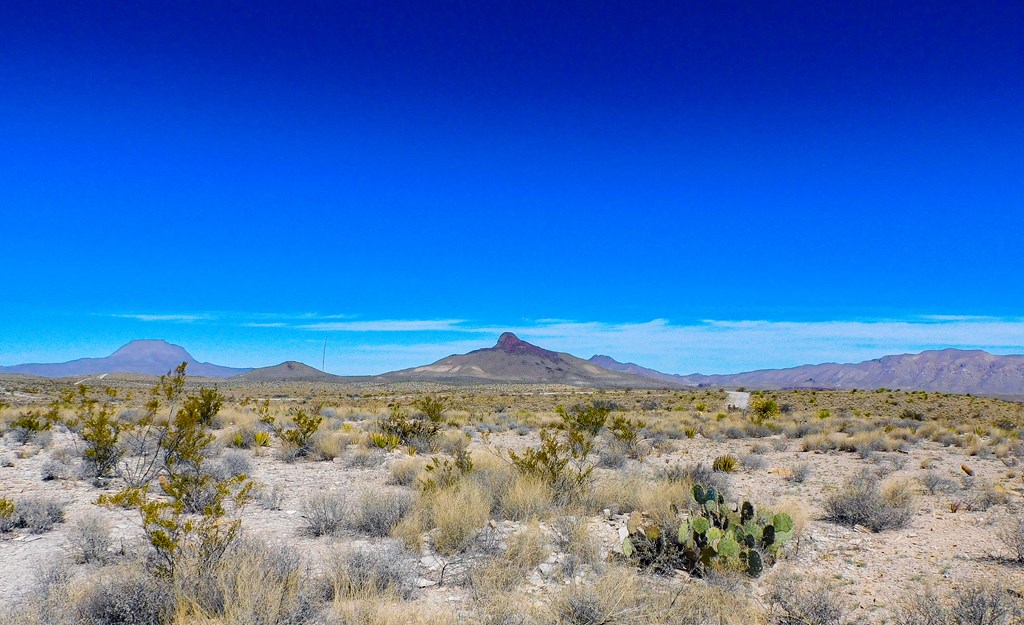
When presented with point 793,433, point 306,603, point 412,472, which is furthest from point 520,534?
point 793,433

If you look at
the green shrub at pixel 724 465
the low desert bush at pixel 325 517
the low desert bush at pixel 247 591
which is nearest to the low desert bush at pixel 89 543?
the low desert bush at pixel 247 591

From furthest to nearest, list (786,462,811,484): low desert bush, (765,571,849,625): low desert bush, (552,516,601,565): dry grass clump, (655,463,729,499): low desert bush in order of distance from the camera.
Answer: (786,462,811,484): low desert bush, (655,463,729,499): low desert bush, (552,516,601,565): dry grass clump, (765,571,849,625): low desert bush

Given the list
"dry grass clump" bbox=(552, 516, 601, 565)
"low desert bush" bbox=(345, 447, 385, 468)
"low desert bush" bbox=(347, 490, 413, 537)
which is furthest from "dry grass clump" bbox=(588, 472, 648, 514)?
"low desert bush" bbox=(345, 447, 385, 468)

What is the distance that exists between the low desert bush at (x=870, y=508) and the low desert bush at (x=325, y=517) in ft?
21.3

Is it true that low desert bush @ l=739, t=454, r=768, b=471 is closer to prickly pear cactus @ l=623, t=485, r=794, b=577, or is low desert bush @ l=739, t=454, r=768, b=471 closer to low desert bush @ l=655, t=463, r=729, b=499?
low desert bush @ l=655, t=463, r=729, b=499

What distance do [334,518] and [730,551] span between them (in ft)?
14.7

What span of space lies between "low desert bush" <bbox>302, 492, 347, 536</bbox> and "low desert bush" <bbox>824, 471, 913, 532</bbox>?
6.50m

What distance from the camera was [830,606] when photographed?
15.3ft

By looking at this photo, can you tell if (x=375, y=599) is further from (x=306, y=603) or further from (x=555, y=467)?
(x=555, y=467)

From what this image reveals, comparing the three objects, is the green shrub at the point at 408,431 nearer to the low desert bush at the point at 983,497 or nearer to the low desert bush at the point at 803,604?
the low desert bush at the point at 803,604

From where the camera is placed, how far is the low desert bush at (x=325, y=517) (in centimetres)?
695

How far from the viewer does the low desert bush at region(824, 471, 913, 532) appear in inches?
293

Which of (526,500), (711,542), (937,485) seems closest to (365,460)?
(526,500)

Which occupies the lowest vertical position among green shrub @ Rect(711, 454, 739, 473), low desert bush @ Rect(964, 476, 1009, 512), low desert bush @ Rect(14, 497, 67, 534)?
low desert bush @ Rect(964, 476, 1009, 512)
